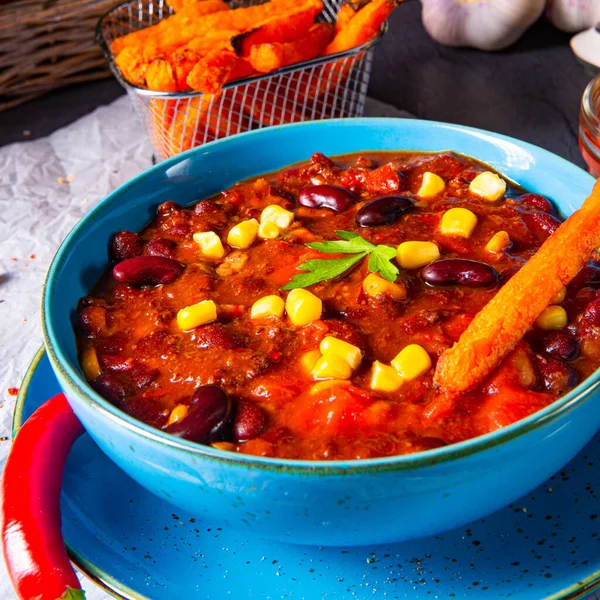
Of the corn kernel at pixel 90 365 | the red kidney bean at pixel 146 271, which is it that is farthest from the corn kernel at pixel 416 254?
the corn kernel at pixel 90 365

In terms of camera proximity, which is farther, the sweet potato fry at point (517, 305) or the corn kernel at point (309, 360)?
the corn kernel at point (309, 360)

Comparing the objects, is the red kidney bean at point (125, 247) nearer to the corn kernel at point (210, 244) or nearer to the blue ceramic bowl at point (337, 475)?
the corn kernel at point (210, 244)

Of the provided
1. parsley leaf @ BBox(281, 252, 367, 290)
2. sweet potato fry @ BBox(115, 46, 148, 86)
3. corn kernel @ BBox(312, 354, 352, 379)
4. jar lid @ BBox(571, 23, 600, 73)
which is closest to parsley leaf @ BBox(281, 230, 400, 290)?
parsley leaf @ BBox(281, 252, 367, 290)

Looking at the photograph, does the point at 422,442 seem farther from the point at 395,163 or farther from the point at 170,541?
the point at 395,163

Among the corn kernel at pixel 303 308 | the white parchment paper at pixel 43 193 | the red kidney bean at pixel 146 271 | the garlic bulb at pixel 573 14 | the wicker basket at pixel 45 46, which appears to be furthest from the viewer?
the garlic bulb at pixel 573 14

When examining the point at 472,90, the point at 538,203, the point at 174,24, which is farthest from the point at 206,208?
the point at 472,90
